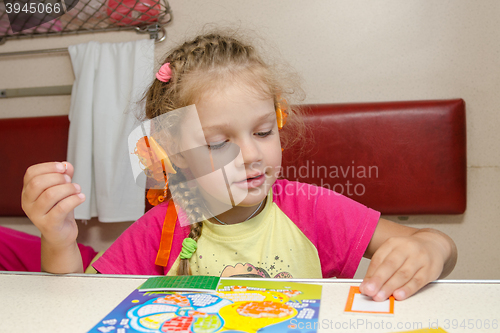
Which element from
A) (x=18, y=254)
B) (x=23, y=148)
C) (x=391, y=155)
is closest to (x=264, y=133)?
(x=391, y=155)

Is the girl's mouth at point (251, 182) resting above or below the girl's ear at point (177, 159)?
below

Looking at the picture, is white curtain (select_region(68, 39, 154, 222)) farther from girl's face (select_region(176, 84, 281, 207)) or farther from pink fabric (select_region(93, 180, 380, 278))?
girl's face (select_region(176, 84, 281, 207))

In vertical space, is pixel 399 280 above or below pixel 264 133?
below

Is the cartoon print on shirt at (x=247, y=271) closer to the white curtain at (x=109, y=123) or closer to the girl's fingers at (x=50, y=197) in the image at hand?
the girl's fingers at (x=50, y=197)

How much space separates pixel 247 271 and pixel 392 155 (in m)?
0.70

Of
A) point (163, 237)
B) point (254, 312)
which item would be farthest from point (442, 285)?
point (163, 237)

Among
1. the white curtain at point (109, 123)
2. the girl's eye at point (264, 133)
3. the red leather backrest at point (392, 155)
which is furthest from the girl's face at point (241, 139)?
the white curtain at point (109, 123)

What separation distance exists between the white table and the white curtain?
0.84 meters

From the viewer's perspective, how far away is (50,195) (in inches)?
21.9

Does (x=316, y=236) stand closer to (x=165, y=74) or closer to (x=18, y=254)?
(x=165, y=74)

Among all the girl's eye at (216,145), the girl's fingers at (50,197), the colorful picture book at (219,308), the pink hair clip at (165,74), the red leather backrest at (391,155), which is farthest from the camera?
the red leather backrest at (391,155)

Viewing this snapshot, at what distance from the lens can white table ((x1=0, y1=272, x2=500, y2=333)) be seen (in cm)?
38

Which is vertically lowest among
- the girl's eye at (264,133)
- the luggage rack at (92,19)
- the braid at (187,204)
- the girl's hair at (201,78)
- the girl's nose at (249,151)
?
the braid at (187,204)

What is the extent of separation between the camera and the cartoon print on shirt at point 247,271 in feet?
2.41
